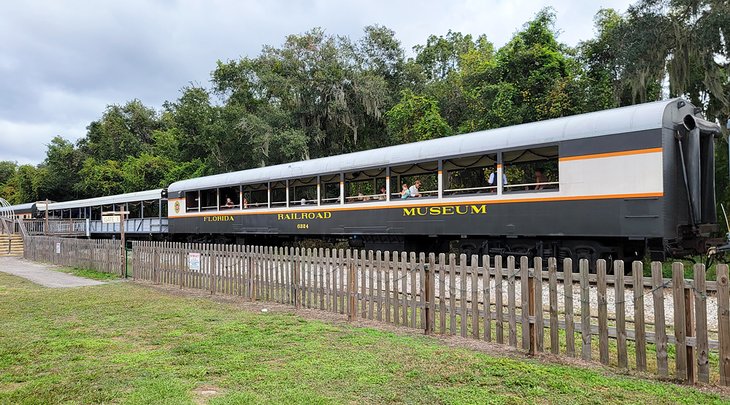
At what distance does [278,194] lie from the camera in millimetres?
18531

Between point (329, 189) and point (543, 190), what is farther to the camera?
point (329, 189)

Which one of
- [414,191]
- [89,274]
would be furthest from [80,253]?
[414,191]

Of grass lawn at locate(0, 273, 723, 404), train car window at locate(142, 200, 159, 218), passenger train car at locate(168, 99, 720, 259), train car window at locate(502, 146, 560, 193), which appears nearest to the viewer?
grass lawn at locate(0, 273, 723, 404)

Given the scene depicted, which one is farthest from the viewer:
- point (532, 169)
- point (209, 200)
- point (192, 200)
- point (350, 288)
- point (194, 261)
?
point (192, 200)

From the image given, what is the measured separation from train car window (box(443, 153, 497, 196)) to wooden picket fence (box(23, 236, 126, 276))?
8791 millimetres

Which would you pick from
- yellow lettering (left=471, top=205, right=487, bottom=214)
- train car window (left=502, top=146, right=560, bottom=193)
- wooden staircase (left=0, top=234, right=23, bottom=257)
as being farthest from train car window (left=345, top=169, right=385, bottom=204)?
wooden staircase (left=0, top=234, right=23, bottom=257)

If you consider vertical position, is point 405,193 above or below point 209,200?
below

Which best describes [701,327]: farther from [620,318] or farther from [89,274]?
[89,274]

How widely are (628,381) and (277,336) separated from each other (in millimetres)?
3741

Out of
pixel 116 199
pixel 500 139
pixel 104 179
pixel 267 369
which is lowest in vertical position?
pixel 267 369

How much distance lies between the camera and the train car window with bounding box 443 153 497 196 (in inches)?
494

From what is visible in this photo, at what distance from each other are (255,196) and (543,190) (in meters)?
11.5

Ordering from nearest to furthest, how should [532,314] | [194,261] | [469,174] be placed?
[532,314] → [194,261] → [469,174]

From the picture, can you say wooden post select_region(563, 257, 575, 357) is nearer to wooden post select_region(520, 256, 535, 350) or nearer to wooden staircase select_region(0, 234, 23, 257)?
wooden post select_region(520, 256, 535, 350)
